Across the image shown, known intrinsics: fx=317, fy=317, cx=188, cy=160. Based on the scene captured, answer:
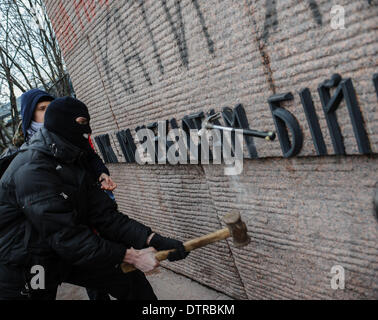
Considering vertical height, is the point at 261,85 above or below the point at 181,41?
below

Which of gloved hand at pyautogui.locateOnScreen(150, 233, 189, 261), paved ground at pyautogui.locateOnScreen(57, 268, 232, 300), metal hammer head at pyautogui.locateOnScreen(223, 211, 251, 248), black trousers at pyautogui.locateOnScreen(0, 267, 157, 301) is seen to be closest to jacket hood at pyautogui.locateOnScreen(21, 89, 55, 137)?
black trousers at pyautogui.locateOnScreen(0, 267, 157, 301)

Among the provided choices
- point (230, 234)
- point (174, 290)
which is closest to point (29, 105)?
point (230, 234)

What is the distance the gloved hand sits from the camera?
2.72 meters

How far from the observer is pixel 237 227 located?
2654 millimetres

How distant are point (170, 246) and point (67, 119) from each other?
142 cm

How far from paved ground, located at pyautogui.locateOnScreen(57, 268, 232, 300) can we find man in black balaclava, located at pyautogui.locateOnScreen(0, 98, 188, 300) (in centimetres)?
160

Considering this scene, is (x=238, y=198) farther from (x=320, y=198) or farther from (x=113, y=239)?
(x=113, y=239)

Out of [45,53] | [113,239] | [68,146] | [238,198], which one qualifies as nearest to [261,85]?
[238,198]

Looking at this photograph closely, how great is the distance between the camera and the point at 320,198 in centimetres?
246

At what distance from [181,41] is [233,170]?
1.32 meters

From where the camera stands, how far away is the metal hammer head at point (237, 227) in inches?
103

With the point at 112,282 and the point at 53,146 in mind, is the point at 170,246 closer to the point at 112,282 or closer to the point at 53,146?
the point at 112,282

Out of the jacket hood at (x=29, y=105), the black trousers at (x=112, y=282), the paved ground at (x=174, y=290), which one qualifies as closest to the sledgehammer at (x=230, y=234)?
the black trousers at (x=112, y=282)

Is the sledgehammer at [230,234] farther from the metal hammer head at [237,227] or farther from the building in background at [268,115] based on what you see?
the building in background at [268,115]
